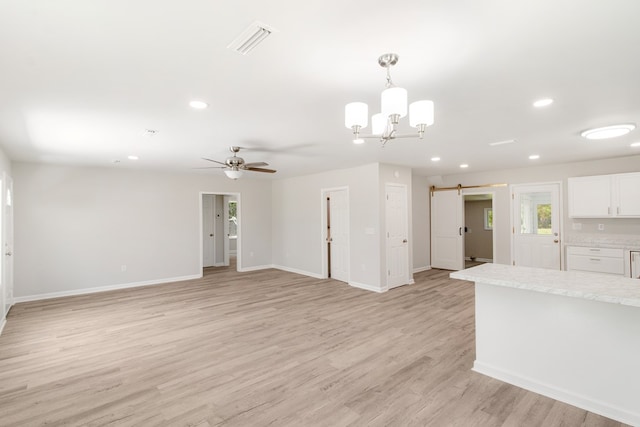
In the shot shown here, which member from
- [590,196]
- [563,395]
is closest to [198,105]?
[563,395]

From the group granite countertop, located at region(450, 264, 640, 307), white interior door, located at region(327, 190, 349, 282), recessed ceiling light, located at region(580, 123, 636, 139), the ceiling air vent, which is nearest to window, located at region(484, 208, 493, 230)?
white interior door, located at region(327, 190, 349, 282)

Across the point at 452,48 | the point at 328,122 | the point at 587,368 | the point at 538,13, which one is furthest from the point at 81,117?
the point at 587,368

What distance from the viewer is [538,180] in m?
6.48

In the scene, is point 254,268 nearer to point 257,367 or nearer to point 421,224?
point 421,224

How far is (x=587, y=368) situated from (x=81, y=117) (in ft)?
16.6

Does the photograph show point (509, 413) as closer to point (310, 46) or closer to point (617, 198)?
point (310, 46)

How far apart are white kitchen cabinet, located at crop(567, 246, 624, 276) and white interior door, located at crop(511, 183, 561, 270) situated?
49 centimetres

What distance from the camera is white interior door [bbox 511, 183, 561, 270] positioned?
627 centimetres

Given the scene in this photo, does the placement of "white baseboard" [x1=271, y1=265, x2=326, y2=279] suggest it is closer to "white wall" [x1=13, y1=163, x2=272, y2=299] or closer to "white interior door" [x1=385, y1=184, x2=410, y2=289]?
"white interior door" [x1=385, y1=184, x2=410, y2=289]

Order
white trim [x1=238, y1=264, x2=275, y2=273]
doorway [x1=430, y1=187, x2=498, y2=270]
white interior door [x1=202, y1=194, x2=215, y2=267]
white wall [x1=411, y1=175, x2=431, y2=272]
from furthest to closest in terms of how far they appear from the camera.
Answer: white interior door [x1=202, y1=194, x2=215, y2=267] → white trim [x1=238, y1=264, x2=275, y2=273] → white wall [x1=411, y1=175, x2=431, y2=272] → doorway [x1=430, y1=187, x2=498, y2=270]

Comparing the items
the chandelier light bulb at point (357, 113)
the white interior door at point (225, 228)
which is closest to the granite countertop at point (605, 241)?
the chandelier light bulb at point (357, 113)

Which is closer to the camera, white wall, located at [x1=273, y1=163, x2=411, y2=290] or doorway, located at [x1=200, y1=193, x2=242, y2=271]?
white wall, located at [x1=273, y1=163, x2=411, y2=290]

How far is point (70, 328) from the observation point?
163 inches

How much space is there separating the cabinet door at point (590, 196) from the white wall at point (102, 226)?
7555 millimetres
